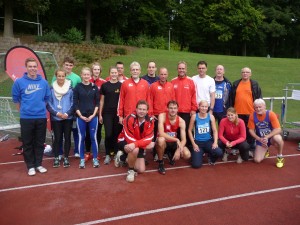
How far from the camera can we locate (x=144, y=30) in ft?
122

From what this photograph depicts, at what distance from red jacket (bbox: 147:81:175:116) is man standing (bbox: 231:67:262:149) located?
159 centimetres

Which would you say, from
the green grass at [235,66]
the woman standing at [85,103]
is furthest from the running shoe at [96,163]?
the green grass at [235,66]

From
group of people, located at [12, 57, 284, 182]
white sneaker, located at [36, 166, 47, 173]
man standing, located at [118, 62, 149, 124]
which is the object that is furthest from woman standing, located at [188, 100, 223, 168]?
white sneaker, located at [36, 166, 47, 173]

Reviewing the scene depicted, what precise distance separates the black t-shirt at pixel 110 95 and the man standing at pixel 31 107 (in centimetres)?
106

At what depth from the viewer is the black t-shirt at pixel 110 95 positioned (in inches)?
240

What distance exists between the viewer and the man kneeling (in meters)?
5.77

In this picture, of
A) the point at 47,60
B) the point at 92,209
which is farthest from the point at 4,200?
the point at 47,60

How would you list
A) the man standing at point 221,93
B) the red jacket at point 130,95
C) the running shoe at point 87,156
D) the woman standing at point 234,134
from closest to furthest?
1. the red jacket at point 130,95
2. the woman standing at point 234,134
3. the running shoe at point 87,156
4. the man standing at point 221,93

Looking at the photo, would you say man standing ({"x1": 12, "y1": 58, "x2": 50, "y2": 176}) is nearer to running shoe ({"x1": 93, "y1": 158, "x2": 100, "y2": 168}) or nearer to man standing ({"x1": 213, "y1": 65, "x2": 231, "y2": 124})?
running shoe ({"x1": 93, "y1": 158, "x2": 100, "y2": 168})

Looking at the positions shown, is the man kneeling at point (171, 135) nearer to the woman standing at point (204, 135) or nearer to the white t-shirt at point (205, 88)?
the woman standing at point (204, 135)

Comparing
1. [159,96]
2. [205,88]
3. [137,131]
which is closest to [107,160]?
[137,131]

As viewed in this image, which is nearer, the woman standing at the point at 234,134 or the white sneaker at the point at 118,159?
the white sneaker at the point at 118,159

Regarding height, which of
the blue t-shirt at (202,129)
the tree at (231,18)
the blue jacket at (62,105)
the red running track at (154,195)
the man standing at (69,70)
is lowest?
the red running track at (154,195)

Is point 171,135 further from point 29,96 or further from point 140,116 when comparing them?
point 29,96
